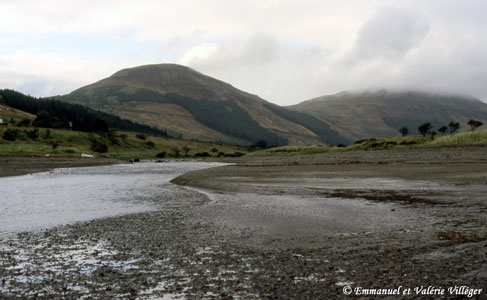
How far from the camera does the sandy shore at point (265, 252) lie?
8.12 m

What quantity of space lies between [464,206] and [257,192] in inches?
509

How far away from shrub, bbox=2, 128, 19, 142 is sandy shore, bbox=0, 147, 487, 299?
11464 cm

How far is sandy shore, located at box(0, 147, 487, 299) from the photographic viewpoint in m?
8.12

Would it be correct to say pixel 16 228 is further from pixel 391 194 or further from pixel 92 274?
pixel 391 194

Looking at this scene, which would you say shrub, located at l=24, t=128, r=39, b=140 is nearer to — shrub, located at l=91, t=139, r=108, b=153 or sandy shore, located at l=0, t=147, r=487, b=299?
shrub, located at l=91, t=139, r=108, b=153

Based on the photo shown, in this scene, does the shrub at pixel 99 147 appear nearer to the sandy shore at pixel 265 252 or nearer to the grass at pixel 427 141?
the grass at pixel 427 141

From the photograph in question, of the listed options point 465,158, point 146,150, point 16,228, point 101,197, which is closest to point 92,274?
point 16,228

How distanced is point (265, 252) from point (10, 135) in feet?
413

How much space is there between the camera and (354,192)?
2461cm

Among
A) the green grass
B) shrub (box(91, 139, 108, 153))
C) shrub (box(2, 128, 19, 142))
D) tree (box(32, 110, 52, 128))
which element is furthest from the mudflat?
tree (box(32, 110, 52, 128))

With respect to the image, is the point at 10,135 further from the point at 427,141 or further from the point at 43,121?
the point at 427,141

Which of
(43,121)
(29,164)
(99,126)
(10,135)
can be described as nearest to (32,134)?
(10,135)

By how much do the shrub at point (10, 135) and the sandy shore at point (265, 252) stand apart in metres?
115

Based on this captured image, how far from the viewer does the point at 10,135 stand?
115 m
